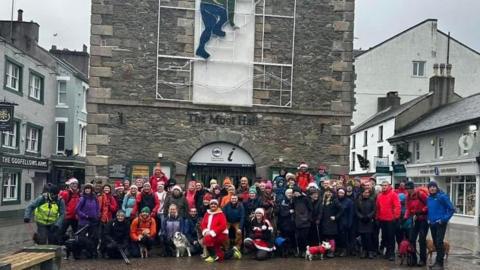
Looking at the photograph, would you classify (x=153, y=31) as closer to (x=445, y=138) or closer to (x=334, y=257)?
(x=334, y=257)

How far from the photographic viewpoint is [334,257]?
46.2ft

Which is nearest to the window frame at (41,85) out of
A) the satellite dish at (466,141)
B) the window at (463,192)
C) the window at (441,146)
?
the satellite dish at (466,141)

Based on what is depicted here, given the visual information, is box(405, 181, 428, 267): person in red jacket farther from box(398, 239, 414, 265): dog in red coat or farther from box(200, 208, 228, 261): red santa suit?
box(200, 208, 228, 261): red santa suit

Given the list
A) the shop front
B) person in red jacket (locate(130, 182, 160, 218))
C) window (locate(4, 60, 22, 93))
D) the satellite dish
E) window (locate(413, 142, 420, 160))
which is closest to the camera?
person in red jacket (locate(130, 182, 160, 218))

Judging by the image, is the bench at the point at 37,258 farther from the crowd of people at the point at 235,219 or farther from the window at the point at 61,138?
the window at the point at 61,138

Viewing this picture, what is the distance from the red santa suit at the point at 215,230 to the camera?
13.2 m

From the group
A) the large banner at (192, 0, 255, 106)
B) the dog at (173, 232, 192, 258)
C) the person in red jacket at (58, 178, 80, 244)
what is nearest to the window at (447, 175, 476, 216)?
the large banner at (192, 0, 255, 106)

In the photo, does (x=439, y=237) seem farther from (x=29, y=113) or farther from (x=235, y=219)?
(x=29, y=113)

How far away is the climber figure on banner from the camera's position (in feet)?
62.0

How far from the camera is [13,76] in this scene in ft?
96.8

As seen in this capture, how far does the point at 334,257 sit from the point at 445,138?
22.2m

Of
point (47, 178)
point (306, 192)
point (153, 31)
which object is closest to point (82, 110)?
point (47, 178)

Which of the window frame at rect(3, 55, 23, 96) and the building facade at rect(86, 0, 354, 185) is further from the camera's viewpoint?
the window frame at rect(3, 55, 23, 96)

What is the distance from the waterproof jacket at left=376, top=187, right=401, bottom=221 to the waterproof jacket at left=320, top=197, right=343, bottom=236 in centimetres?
86
